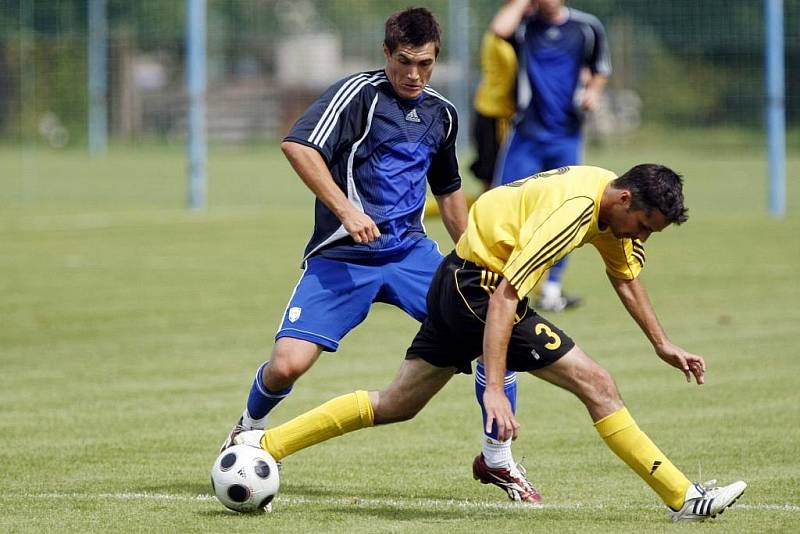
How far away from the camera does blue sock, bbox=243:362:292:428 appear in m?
6.93

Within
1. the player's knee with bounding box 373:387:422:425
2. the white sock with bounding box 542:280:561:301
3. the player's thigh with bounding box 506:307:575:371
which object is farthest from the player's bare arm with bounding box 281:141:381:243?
the white sock with bounding box 542:280:561:301

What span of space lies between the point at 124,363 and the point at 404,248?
3989mm

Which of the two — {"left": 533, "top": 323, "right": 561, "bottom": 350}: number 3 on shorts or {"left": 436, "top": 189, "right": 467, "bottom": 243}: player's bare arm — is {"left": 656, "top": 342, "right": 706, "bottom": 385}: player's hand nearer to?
{"left": 533, "top": 323, "right": 561, "bottom": 350}: number 3 on shorts

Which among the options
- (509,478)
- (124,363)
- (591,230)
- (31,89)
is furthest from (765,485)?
(31,89)

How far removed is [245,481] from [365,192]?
1609mm

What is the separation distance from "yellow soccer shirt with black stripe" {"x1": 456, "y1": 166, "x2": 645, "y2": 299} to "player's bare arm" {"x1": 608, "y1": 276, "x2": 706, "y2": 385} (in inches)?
2.5

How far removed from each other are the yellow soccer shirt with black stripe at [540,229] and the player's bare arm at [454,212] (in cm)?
113

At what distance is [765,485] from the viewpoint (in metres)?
6.73

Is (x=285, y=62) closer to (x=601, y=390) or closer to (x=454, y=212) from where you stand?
(x=454, y=212)

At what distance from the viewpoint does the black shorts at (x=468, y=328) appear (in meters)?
6.04

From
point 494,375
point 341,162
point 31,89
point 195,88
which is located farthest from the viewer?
point 31,89

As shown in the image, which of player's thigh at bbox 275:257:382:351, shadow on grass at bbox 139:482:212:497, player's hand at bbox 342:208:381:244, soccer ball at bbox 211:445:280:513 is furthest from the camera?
player's thigh at bbox 275:257:382:351

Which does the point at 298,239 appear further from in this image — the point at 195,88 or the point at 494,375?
the point at 494,375

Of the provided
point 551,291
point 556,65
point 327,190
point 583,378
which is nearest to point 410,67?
point 327,190
